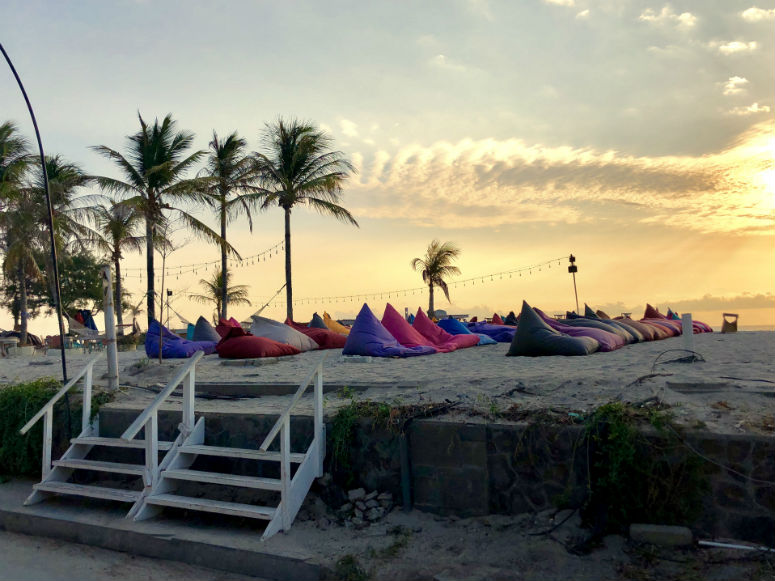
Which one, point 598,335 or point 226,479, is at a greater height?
point 598,335

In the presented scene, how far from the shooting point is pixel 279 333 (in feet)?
40.8

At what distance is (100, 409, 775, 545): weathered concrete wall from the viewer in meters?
3.80

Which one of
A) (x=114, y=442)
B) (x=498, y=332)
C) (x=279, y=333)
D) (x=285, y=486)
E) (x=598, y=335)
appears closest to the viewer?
(x=285, y=486)

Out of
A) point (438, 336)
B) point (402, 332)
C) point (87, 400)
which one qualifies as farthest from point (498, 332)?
point (87, 400)

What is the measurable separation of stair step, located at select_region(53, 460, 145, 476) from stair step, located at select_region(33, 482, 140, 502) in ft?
0.53

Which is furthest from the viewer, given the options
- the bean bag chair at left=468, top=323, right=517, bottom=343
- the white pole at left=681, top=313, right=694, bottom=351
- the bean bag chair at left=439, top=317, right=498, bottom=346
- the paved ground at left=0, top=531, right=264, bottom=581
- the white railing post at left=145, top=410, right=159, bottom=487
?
the bean bag chair at left=468, top=323, right=517, bottom=343

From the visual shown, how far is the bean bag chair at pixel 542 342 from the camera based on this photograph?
9.41m

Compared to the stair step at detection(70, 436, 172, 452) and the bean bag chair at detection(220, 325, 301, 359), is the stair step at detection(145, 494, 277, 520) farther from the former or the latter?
the bean bag chair at detection(220, 325, 301, 359)

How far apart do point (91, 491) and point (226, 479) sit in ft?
4.69

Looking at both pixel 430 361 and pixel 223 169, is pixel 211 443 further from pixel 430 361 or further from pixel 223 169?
pixel 223 169

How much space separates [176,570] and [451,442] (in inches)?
84.3

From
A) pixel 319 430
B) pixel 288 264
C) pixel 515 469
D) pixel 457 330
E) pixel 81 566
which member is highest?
pixel 288 264

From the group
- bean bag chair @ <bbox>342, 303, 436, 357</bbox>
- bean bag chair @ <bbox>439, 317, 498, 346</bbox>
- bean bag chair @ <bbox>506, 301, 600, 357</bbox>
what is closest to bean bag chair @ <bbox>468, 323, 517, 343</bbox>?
bean bag chair @ <bbox>439, 317, 498, 346</bbox>

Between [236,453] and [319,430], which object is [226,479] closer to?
[236,453]
